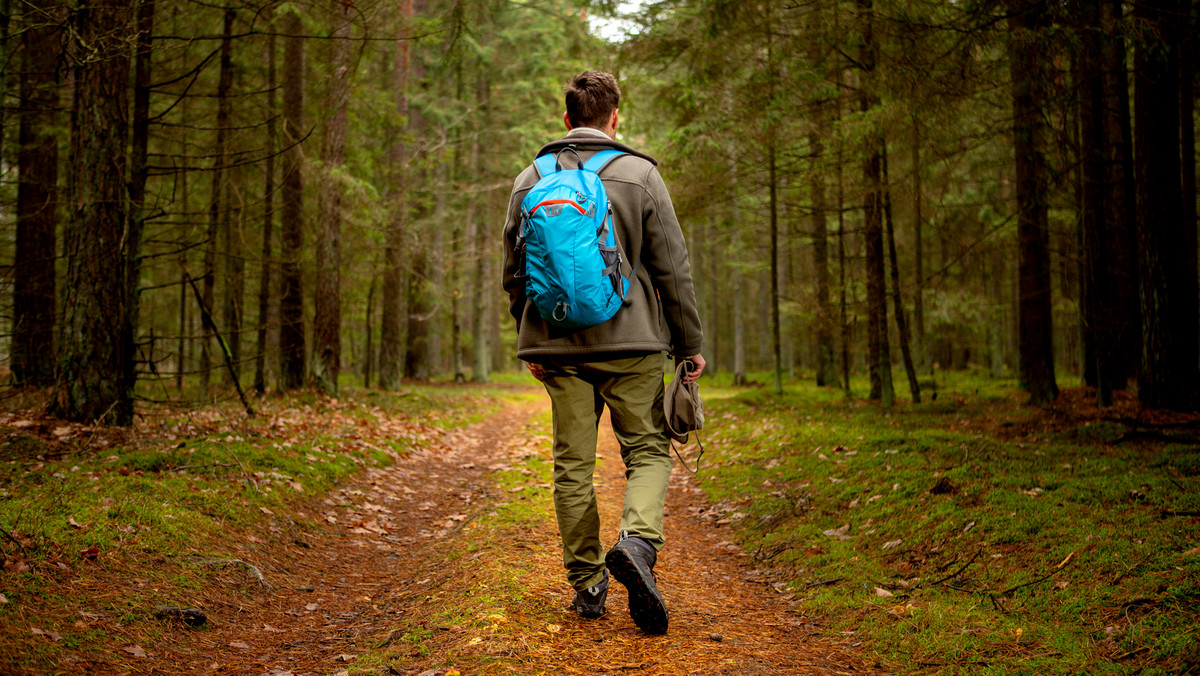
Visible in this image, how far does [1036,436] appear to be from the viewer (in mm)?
6840

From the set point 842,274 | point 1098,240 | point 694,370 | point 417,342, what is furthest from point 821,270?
point 417,342

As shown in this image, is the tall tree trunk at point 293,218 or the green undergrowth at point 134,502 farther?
the tall tree trunk at point 293,218

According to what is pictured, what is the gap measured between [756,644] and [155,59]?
1174cm

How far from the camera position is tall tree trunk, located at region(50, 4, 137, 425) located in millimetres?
5648

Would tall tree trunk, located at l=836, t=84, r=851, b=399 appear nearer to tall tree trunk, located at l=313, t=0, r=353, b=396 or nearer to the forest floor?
the forest floor

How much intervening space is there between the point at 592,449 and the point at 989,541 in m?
2.57

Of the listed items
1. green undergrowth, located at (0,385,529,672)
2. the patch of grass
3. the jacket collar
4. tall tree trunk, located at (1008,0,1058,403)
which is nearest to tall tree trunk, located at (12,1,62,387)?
green undergrowth, located at (0,385,529,672)

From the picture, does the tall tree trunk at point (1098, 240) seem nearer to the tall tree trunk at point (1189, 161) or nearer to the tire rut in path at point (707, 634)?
the tall tree trunk at point (1189, 161)

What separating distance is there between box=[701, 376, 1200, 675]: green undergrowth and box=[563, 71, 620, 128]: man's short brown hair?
2.85m

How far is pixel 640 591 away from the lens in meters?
2.94

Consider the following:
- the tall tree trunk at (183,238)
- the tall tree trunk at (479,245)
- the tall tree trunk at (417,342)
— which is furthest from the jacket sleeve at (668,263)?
the tall tree trunk at (479,245)

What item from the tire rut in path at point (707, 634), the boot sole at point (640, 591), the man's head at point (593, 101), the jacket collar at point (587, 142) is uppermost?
the man's head at point (593, 101)

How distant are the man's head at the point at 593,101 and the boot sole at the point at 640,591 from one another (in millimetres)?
2030

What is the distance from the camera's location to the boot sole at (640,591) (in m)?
2.90
